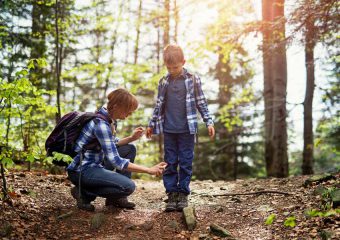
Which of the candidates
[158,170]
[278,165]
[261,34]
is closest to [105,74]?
[261,34]

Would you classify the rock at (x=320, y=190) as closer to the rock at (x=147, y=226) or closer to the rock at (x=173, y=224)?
the rock at (x=173, y=224)

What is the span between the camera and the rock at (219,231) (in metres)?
3.79

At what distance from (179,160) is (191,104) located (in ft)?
2.58

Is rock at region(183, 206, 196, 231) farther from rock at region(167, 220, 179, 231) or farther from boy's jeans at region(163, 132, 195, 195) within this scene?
boy's jeans at region(163, 132, 195, 195)

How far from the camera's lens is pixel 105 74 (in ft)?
38.4

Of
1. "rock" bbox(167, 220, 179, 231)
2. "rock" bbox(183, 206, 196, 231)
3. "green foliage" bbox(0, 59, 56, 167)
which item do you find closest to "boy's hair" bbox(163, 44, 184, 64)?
"green foliage" bbox(0, 59, 56, 167)

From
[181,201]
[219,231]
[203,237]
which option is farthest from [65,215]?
[219,231]

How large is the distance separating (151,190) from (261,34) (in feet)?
14.6

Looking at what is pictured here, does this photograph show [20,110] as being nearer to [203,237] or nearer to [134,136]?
[134,136]

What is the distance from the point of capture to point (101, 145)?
408cm

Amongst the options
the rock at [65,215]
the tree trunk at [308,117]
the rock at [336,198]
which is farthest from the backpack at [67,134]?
the tree trunk at [308,117]

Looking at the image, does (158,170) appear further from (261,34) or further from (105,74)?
(105,74)

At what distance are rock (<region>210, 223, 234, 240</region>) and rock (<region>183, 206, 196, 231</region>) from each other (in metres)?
0.27

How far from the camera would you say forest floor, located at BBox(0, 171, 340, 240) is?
372 cm
